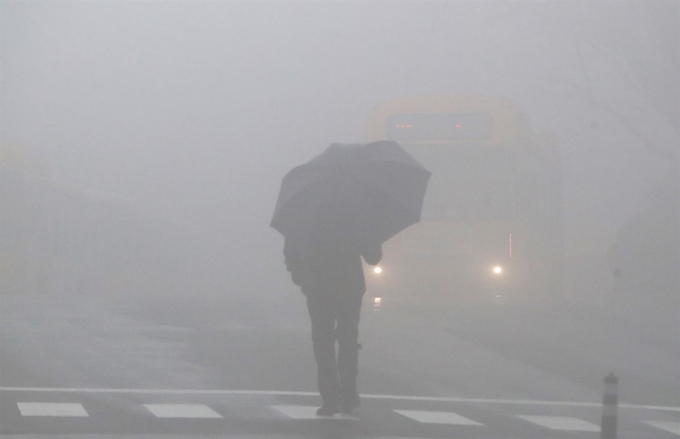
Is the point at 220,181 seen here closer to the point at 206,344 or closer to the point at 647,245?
the point at 647,245

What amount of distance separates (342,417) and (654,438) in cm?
203

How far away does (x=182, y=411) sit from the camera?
947cm

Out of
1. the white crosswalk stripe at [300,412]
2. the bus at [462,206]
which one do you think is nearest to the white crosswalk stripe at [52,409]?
the white crosswalk stripe at [300,412]

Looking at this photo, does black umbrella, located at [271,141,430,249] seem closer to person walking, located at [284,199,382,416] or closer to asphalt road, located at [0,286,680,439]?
person walking, located at [284,199,382,416]

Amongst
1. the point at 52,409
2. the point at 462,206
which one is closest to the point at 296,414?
the point at 52,409

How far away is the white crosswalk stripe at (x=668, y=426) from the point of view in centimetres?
922

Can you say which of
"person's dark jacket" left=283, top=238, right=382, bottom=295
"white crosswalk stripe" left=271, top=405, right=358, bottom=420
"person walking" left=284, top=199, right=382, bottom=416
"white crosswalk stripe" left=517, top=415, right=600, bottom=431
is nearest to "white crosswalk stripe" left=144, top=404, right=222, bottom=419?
"white crosswalk stripe" left=271, top=405, right=358, bottom=420

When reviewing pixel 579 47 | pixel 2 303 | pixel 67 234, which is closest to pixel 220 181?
pixel 579 47

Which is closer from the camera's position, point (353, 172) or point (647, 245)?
point (353, 172)

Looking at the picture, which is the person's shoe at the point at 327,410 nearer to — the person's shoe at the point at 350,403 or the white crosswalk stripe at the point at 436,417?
the person's shoe at the point at 350,403

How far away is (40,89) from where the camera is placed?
6931cm

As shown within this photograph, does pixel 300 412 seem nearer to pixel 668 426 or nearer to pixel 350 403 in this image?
pixel 350 403

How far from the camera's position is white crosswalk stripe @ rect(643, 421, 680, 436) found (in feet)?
30.2

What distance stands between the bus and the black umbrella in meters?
14.5
